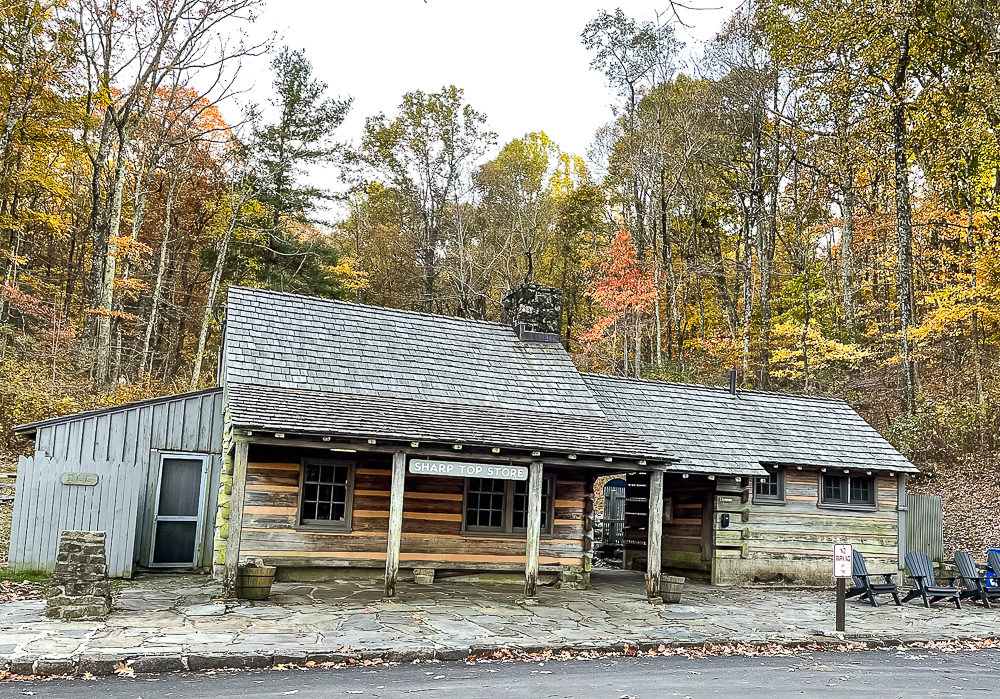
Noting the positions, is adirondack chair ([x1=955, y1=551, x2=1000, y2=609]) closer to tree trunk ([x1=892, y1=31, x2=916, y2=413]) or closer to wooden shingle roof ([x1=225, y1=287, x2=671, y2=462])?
wooden shingle roof ([x1=225, y1=287, x2=671, y2=462])

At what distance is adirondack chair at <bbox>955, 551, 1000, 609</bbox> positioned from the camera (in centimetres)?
1399

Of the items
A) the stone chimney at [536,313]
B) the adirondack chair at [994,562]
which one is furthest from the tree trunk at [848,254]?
the stone chimney at [536,313]

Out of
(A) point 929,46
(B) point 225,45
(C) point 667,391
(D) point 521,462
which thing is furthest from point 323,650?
(A) point 929,46

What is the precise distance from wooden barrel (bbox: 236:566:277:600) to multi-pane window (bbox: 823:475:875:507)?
11.8 meters

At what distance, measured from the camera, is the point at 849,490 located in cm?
1689

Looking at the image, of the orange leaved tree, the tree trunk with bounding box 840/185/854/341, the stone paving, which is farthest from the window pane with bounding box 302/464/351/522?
the tree trunk with bounding box 840/185/854/341

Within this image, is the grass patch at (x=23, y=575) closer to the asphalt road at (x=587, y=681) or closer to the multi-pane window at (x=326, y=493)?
the multi-pane window at (x=326, y=493)

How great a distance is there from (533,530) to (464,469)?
5.16 ft

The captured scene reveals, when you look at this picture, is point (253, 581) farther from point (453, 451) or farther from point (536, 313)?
point (536, 313)

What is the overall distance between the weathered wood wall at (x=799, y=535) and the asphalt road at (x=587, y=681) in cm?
650

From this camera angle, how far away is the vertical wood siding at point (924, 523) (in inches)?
681

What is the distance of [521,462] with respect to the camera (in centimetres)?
1248

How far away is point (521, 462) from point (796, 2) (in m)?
20.0

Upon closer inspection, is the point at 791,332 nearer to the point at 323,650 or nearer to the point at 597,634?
the point at 597,634
